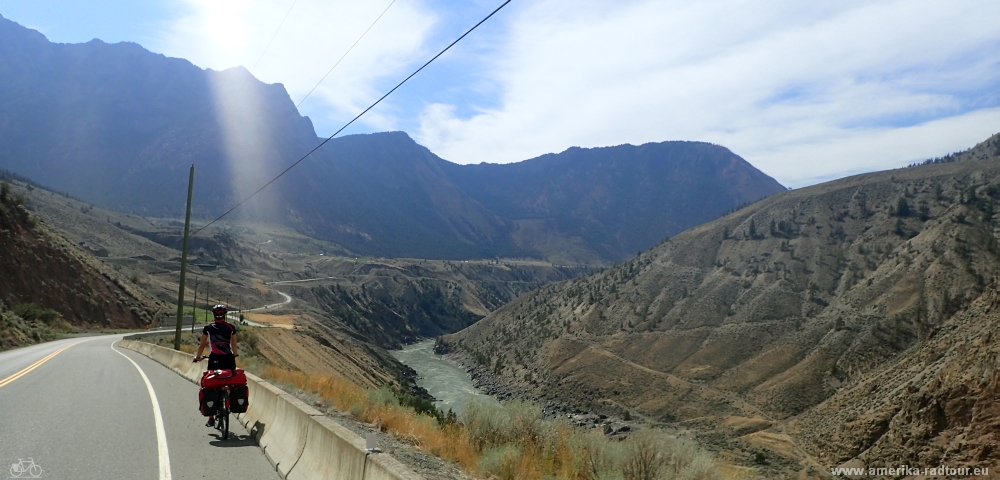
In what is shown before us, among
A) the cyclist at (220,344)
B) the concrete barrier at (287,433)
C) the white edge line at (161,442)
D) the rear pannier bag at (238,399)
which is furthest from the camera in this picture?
the cyclist at (220,344)

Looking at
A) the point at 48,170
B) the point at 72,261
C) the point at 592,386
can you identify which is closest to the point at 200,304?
the point at 72,261

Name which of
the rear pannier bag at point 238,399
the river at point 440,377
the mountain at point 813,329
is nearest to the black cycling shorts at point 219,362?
the rear pannier bag at point 238,399

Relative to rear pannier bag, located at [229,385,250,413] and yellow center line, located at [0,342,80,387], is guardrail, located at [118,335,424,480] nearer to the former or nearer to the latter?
rear pannier bag, located at [229,385,250,413]

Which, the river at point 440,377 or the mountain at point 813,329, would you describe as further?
the river at point 440,377

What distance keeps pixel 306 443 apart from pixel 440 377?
61.7m

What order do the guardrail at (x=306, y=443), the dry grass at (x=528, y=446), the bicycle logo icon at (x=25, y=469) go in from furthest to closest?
the dry grass at (x=528, y=446) → the bicycle logo icon at (x=25, y=469) → the guardrail at (x=306, y=443)

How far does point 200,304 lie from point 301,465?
3017 inches

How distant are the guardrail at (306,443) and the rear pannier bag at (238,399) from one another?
39 centimetres

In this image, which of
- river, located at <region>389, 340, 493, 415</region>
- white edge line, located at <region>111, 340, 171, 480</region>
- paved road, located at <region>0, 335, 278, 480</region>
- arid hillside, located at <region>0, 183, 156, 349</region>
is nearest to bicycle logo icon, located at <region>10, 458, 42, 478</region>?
paved road, located at <region>0, 335, 278, 480</region>

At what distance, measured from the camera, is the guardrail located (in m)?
5.91

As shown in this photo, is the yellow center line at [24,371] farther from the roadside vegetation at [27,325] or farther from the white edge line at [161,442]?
the roadside vegetation at [27,325]

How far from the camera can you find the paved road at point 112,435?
766 centimetres

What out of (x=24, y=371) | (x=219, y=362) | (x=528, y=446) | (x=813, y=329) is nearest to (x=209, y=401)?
(x=219, y=362)

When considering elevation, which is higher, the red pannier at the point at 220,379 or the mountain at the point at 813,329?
the red pannier at the point at 220,379
